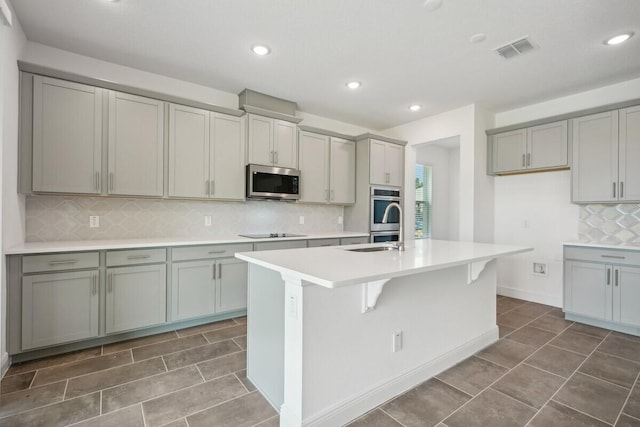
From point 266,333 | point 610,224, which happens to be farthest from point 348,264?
point 610,224

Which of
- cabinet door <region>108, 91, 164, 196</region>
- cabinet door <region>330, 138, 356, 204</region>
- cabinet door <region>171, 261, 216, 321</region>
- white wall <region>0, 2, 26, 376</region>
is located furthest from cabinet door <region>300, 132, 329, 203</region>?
white wall <region>0, 2, 26, 376</region>

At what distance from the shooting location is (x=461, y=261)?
1835 mm

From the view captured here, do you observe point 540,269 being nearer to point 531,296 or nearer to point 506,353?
point 531,296

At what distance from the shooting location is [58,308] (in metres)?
2.44

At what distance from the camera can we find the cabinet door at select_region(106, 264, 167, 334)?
2660 millimetres

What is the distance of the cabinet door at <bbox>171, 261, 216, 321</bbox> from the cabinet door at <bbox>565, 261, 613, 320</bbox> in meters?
3.95

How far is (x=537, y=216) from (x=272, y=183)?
361cm

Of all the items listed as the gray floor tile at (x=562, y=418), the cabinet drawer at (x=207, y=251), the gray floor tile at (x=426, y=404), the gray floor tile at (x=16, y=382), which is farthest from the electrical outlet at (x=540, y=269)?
the gray floor tile at (x=16, y=382)

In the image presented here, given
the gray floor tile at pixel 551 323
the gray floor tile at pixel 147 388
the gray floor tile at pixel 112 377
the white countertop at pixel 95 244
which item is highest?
the white countertop at pixel 95 244

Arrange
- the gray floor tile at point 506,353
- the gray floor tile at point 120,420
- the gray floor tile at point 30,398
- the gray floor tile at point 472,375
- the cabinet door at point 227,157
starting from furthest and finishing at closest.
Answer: the cabinet door at point 227,157 → the gray floor tile at point 506,353 → the gray floor tile at point 472,375 → the gray floor tile at point 30,398 → the gray floor tile at point 120,420

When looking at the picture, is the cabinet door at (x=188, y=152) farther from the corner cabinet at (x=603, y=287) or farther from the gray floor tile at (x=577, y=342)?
the corner cabinet at (x=603, y=287)

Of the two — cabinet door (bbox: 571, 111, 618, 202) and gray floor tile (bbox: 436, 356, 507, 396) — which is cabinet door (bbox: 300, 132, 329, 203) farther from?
cabinet door (bbox: 571, 111, 618, 202)

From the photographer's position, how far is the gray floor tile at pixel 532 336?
2836 millimetres

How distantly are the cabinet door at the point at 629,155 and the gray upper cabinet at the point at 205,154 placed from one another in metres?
4.23
